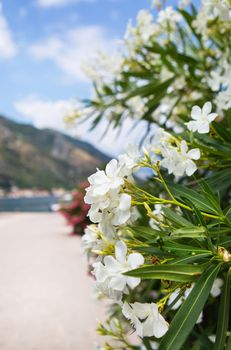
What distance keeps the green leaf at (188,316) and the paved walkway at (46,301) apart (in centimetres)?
294

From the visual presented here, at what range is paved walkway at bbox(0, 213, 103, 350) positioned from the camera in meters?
3.56

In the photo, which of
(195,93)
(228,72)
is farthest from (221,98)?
(195,93)

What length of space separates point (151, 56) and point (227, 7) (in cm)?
83

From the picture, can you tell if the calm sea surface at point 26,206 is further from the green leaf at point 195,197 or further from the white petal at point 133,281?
the white petal at point 133,281

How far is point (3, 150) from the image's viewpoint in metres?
85.3

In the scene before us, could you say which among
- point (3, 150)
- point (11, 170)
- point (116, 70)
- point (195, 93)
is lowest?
point (195, 93)

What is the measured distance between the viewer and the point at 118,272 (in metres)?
0.62

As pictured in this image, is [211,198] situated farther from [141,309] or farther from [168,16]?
[168,16]

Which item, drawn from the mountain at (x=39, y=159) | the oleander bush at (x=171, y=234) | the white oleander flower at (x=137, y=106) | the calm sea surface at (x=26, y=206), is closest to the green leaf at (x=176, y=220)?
the oleander bush at (x=171, y=234)

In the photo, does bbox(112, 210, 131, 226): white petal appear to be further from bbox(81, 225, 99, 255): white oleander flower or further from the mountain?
the mountain

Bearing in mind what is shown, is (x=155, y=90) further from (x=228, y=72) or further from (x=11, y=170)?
(x=11, y=170)

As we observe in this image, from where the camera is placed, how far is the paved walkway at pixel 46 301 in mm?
3564

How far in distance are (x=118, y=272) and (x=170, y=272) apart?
0.26 feet

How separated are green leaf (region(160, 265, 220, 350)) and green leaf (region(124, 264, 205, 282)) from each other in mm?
15
